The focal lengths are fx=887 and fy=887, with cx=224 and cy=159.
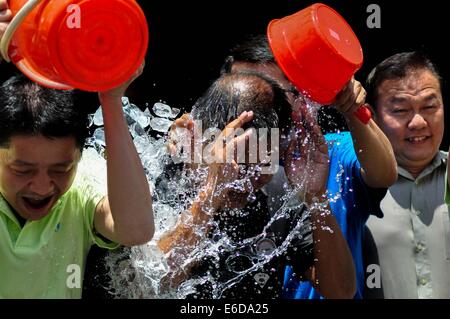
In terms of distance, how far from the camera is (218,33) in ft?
9.72

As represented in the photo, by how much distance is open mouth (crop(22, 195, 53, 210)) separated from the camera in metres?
1.91

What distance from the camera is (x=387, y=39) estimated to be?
2959mm

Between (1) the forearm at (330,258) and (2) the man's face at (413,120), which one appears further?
(2) the man's face at (413,120)

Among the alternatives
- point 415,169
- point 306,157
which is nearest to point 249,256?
point 306,157

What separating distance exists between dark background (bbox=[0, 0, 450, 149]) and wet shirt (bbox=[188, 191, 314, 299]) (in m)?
0.80

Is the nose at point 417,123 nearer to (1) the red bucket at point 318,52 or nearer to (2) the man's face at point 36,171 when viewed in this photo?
(1) the red bucket at point 318,52

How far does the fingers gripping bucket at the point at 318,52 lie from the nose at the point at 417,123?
0.42 m

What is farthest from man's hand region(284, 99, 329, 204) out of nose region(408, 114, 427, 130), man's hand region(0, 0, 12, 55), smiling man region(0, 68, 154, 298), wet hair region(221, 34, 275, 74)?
man's hand region(0, 0, 12, 55)

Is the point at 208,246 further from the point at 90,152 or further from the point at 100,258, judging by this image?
the point at 90,152

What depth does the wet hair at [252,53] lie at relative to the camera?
2332 millimetres

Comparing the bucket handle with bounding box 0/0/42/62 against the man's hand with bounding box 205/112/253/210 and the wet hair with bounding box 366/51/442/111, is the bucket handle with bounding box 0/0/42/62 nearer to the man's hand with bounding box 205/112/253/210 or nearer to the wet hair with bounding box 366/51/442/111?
the man's hand with bounding box 205/112/253/210

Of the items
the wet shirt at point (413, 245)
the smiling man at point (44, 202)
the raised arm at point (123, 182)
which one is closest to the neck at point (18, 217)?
the smiling man at point (44, 202)
